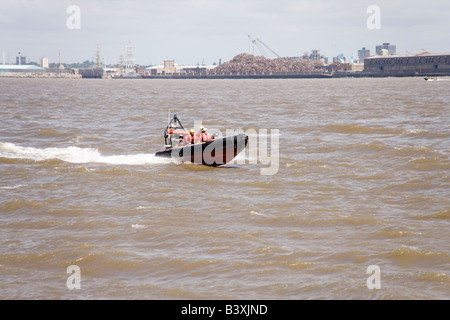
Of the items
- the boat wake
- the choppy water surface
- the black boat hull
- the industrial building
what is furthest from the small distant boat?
the industrial building

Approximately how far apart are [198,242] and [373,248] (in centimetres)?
399

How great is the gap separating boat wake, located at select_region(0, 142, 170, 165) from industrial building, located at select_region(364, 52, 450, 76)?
166890 mm

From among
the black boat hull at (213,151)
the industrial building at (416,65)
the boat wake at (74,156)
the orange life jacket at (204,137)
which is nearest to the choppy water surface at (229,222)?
the boat wake at (74,156)

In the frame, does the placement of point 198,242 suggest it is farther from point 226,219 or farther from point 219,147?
point 219,147

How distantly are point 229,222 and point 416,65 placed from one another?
185 m

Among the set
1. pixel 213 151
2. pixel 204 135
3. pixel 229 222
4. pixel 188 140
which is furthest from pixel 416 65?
pixel 229 222

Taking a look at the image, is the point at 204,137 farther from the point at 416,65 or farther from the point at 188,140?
the point at 416,65

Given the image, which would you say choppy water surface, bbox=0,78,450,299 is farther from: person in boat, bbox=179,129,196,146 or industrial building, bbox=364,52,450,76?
industrial building, bbox=364,52,450,76

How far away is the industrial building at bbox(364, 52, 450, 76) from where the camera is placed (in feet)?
575

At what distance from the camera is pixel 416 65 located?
185125 mm

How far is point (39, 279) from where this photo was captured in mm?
10898

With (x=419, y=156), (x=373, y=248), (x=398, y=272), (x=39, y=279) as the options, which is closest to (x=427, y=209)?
(x=373, y=248)

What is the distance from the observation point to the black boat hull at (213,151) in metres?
21.8

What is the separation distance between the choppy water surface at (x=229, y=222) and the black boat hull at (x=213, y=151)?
1.47 feet
